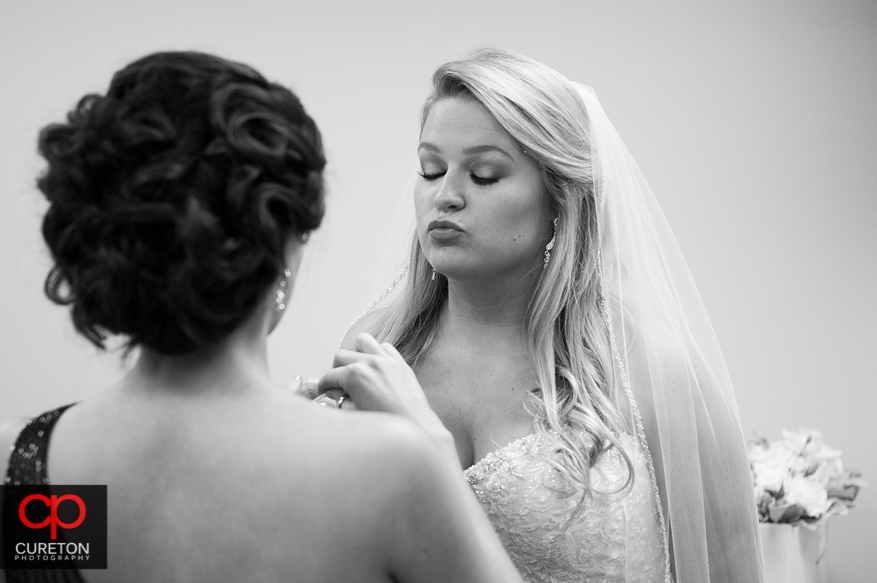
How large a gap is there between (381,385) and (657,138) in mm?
2472

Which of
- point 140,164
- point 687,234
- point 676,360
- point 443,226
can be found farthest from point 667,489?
point 687,234

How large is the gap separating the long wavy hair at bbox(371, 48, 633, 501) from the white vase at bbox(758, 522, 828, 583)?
1.19 meters

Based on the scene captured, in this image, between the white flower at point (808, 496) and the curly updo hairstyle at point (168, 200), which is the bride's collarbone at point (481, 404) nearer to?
the curly updo hairstyle at point (168, 200)

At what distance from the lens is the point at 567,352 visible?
1704 millimetres

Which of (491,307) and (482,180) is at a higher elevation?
(482,180)

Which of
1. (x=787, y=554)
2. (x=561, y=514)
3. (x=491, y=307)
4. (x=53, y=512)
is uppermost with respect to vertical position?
(x=491, y=307)

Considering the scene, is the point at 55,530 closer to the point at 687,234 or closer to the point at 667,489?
the point at 667,489

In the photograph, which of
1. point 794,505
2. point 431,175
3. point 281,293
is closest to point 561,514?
point 431,175

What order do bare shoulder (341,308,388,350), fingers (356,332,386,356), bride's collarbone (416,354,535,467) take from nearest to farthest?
fingers (356,332,386,356)
bride's collarbone (416,354,535,467)
bare shoulder (341,308,388,350)

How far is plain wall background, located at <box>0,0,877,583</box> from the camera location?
3090 mm

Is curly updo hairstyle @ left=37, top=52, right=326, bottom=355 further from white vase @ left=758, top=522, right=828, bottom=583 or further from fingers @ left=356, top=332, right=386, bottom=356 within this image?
white vase @ left=758, top=522, right=828, bottom=583

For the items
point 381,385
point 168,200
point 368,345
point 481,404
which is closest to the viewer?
point 168,200

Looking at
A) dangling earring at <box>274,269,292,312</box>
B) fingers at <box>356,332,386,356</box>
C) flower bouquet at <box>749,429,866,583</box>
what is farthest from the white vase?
dangling earring at <box>274,269,292,312</box>

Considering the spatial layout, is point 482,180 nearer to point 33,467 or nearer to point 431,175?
point 431,175
